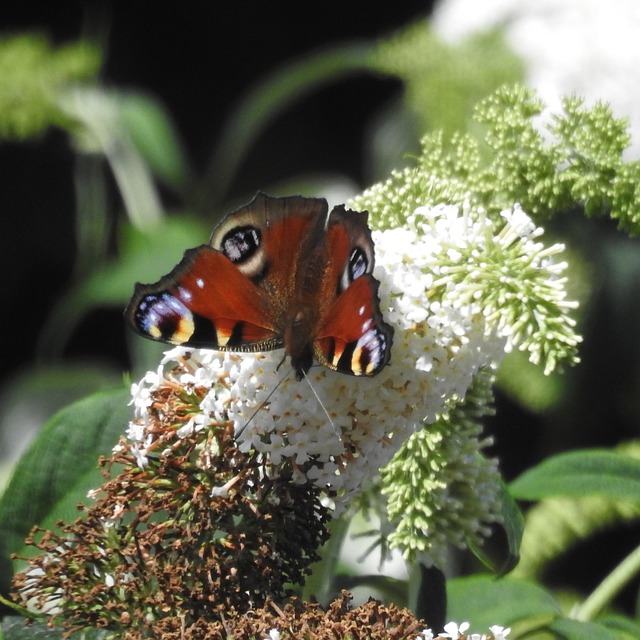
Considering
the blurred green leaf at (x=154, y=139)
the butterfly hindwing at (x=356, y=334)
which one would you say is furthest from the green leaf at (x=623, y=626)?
the blurred green leaf at (x=154, y=139)

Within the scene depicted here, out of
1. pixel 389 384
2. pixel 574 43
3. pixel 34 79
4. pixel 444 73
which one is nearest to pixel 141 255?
pixel 34 79

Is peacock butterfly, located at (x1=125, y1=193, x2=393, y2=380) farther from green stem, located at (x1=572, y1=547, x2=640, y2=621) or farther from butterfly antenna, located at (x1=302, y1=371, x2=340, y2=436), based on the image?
green stem, located at (x1=572, y1=547, x2=640, y2=621)

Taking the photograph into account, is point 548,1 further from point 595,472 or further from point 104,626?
point 104,626

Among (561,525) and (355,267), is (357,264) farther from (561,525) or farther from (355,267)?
(561,525)

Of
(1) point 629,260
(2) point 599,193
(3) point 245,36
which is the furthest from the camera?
(3) point 245,36

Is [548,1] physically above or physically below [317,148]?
below

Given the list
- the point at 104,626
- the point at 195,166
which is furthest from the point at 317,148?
the point at 104,626

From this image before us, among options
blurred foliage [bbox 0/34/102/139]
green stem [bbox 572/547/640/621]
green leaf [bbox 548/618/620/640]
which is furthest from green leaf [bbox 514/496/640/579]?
blurred foliage [bbox 0/34/102/139]
